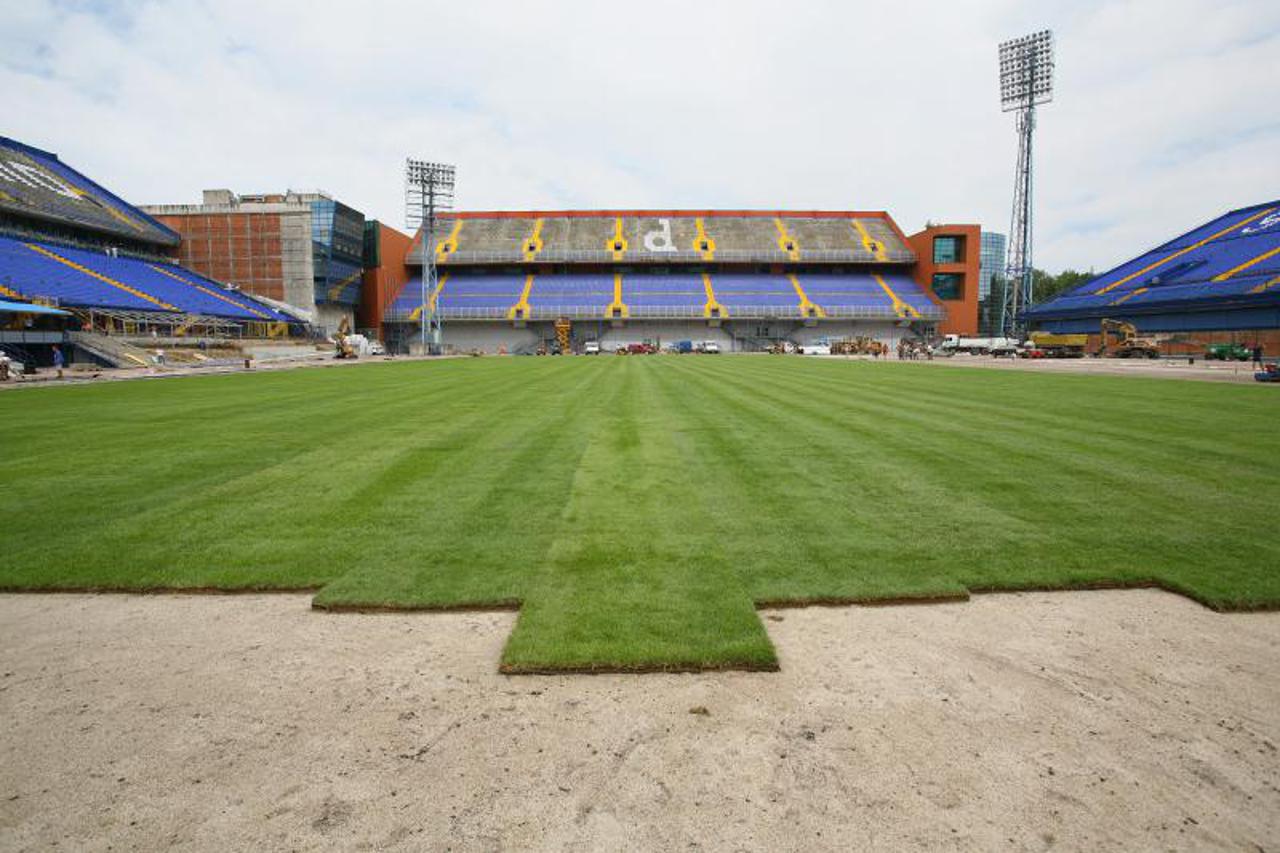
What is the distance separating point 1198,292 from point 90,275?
75.2 m

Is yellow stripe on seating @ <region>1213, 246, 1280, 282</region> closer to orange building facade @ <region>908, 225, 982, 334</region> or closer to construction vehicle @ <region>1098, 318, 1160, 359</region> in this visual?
construction vehicle @ <region>1098, 318, 1160, 359</region>

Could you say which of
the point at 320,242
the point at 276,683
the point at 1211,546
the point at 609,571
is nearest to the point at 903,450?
the point at 1211,546

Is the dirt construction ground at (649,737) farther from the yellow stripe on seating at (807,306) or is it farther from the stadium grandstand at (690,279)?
the yellow stripe on seating at (807,306)

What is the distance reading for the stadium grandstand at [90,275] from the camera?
3397cm

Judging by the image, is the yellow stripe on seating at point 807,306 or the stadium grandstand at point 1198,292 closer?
the stadium grandstand at point 1198,292

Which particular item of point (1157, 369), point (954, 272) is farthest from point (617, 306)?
point (1157, 369)

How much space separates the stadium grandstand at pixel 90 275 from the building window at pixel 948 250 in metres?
63.1

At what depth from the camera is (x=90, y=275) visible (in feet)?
132

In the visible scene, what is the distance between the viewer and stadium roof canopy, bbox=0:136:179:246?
137 feet

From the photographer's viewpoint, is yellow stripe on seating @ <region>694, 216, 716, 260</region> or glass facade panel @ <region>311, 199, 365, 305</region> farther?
yellow stripe on seating @ <region>694, 216, 716, 260</region>

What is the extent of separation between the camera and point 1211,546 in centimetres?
482

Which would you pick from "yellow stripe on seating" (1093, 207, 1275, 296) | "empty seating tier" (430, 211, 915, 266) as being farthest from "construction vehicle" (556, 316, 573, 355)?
"yellow stripe on seating" (1093, 207, 1275, 296)

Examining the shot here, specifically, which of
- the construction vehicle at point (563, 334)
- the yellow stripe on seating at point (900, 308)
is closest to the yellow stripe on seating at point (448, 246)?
the construction vehicle at point (563, 334)

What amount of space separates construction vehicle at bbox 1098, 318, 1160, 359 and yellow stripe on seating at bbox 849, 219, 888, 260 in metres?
25.9
